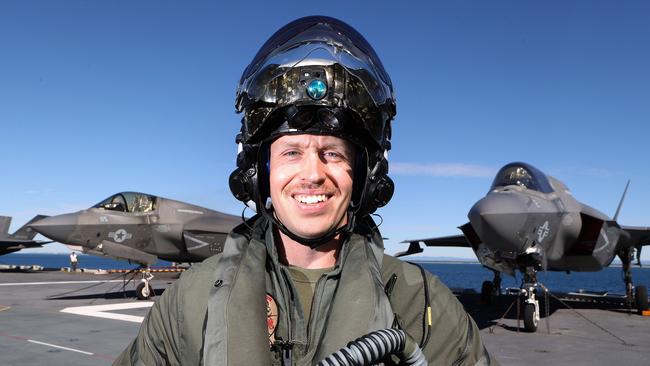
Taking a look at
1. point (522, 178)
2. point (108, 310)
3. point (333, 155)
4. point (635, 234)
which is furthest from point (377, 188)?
point (635, 234)

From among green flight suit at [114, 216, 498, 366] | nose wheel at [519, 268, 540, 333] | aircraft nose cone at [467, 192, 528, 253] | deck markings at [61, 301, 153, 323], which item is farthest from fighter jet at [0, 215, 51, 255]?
green flight suit at [114, 216, 498, 366]

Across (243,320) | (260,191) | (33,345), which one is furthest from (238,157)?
(33,345)

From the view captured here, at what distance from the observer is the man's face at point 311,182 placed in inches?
83.2

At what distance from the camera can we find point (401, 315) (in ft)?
6.65

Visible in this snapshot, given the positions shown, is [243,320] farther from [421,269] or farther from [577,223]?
[577,223]

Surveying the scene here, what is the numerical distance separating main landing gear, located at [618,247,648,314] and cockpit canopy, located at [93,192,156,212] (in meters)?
17.4

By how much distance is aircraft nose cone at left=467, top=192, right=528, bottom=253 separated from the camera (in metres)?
11.4

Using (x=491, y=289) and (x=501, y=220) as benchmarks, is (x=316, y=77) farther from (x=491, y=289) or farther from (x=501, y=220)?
(x=491, y=289)

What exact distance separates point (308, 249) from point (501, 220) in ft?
33.1

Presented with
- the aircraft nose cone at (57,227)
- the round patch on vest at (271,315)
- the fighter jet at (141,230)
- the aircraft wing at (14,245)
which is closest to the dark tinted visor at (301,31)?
the round patch on vest at (271,315)

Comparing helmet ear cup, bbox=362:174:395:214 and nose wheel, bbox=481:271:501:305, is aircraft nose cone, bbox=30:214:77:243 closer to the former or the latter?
nose wheel, bbox=481:271:501:305

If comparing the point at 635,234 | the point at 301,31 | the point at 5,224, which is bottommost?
the point at 635,234

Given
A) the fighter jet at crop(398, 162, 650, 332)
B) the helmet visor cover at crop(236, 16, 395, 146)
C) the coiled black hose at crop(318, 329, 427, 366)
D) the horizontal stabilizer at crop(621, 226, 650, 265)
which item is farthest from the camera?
the horizontal stabilizer at crop(621, 226, 650, 265)

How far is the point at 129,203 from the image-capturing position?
18969 millimetres
